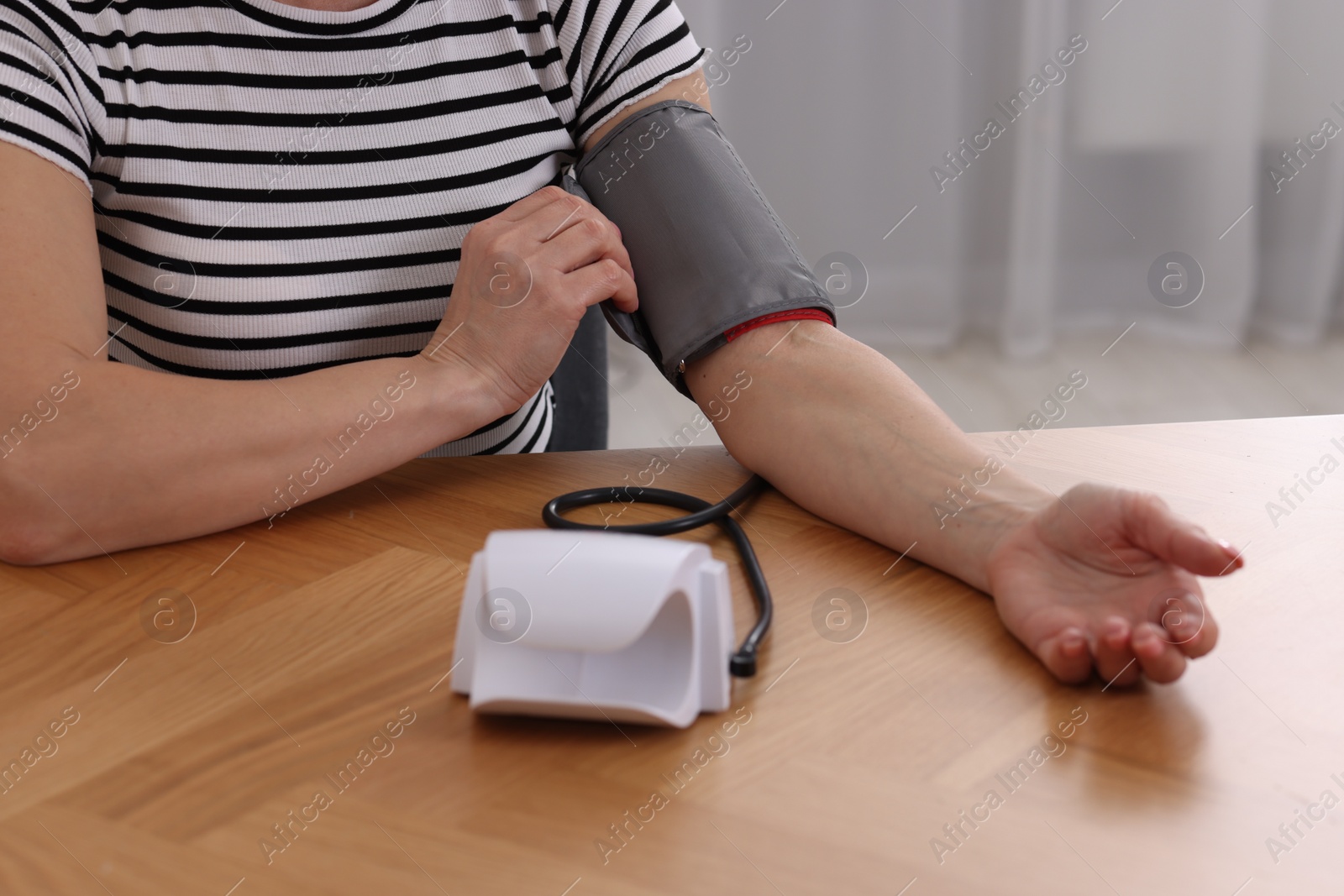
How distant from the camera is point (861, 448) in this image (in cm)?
72

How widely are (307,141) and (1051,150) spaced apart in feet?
6.54

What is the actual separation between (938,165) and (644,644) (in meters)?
2.16

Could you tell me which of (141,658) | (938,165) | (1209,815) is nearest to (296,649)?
(141,658)

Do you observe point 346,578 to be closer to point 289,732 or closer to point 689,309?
point 289,732

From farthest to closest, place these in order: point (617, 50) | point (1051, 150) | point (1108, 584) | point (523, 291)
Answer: point (1051, 150) < point (617, 50) < point (523, 291) < point (1108, 584)

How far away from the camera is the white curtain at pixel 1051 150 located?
7.73ft

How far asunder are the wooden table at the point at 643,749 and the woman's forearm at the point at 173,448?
0.03 meters

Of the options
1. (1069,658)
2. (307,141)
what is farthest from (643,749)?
(307,141)

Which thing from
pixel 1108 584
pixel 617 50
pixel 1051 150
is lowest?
pixel 1051 150

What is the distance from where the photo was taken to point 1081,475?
0.77 meters

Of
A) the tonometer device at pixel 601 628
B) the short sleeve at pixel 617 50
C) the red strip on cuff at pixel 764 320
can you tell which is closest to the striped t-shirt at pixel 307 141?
the short sleeve at pixel 617 50

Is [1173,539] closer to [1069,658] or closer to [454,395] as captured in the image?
[1069,658]

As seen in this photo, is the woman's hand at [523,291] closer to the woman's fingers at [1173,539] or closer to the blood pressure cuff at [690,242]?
the blood pressure cuff at [690,242]

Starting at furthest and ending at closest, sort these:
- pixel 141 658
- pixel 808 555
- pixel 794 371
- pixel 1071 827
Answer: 1. pixel 794 371
2. pixel 808 555
3. pixel 141 658
4. pixel 1071 827
